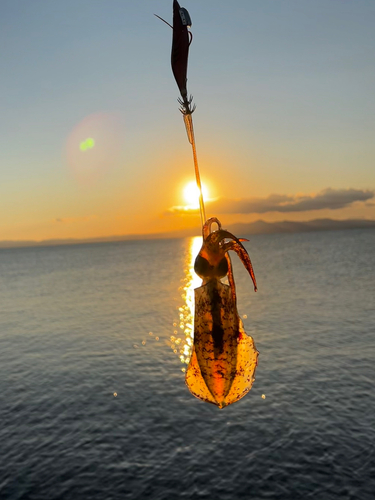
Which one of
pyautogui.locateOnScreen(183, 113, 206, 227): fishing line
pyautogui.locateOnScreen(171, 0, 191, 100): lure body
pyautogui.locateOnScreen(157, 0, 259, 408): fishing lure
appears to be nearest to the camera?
pyautogui.locateOnScreen(183, 113, 206, 227): fishing line

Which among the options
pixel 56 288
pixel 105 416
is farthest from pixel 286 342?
pixel 56 288

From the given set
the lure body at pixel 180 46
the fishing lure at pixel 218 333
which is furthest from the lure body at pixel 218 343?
the lure body at pixel 180 46

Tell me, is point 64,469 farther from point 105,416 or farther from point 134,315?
point 134,315

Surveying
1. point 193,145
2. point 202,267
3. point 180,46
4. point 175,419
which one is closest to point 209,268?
point 202,267

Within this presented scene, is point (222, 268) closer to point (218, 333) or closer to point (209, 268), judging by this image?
point (209, 268)

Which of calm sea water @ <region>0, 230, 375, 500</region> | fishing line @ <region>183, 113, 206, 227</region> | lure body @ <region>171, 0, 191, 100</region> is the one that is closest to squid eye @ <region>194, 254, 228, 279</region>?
fishing line @ <region>183, 113, 206, 227</region>

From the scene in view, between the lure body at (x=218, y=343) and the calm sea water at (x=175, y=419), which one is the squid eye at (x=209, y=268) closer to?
the lure body at (x=218, y=343)

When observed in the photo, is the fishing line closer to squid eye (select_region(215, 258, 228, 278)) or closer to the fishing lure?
the fishing lure
